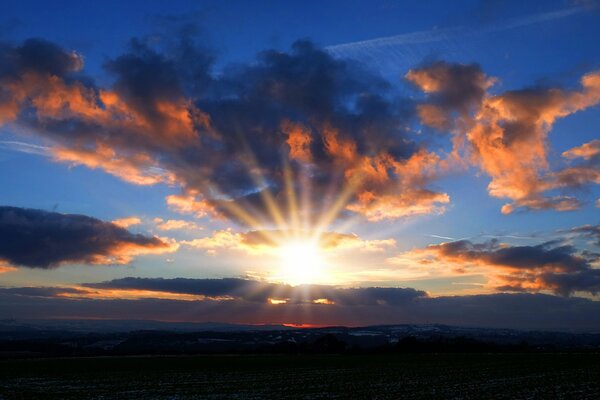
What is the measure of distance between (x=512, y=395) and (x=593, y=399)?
5480 millimetres

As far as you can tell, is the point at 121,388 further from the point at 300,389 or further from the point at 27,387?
the point at 300,389

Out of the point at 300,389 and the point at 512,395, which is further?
the point at 300,389

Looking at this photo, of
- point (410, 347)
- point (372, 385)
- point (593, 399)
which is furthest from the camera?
point (410, 347)

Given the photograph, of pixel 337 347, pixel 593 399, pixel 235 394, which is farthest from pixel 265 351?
pixel 593 399

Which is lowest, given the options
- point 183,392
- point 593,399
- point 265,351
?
point 265,351

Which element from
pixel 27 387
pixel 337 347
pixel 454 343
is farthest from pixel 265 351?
pixel 27 387

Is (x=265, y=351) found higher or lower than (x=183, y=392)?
lower

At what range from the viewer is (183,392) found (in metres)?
45.9

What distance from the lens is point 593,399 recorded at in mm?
33688

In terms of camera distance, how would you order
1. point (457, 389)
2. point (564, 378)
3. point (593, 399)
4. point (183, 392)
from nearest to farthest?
point (593, 399), point (457, 389), point (183, 392), point (564, 378)

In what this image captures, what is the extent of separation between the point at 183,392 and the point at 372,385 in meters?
18.2

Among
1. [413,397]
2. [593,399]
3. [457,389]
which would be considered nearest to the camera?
[593,399]

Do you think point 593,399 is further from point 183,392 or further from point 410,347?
point 410,347

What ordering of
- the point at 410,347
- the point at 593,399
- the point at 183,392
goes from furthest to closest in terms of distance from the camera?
the point at 410,347 < the point at 183,392 < the point at 593,399
